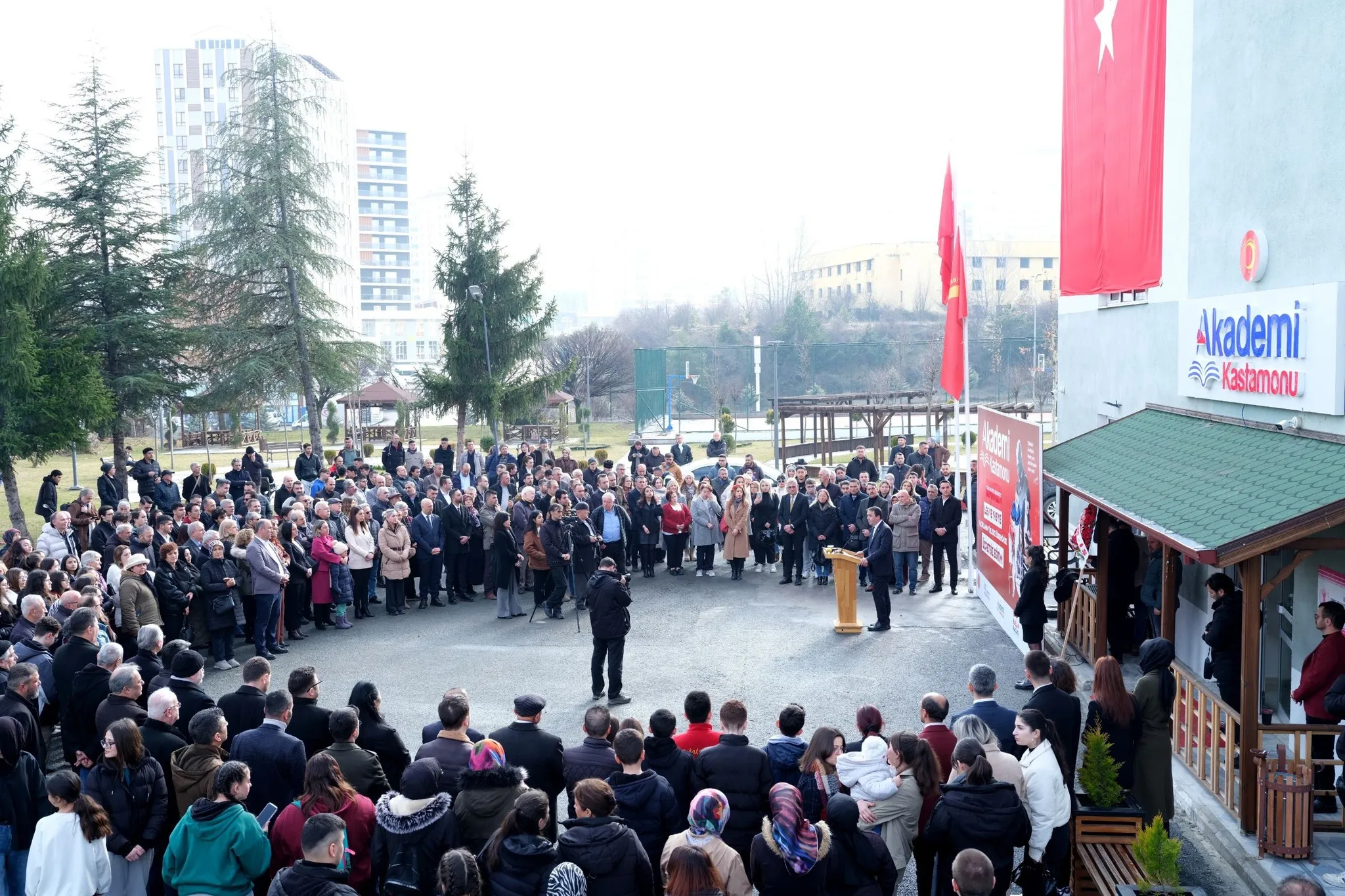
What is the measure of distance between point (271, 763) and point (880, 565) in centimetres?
902

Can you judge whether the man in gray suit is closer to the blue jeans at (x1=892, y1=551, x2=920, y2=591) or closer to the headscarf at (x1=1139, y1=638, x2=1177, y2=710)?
the blue jeans at (x1=892, y1=551, x2=920, y2=591)

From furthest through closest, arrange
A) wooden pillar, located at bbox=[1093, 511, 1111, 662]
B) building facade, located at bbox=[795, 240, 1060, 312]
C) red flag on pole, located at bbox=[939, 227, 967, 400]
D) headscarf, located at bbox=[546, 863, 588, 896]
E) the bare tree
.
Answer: building facade, located at bbox=[795, 240, 1060, 312] → the bare tree → red flag on pole, located at bbox=[939, 227, 967, 400] → wooden pillar, located at bbox=[1093, 511, 1111, 662] → headscarf, located at bbox=[546, 863, 588, 896]

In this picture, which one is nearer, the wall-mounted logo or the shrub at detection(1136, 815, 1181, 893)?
the shrub at detection(1136, 815, 1181, 893)

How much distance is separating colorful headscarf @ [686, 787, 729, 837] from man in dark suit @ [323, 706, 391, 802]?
6.79 ft

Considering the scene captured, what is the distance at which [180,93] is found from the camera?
117938 mm

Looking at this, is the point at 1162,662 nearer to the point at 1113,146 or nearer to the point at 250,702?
the point at 250,702

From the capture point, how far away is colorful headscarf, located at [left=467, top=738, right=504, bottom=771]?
5.77 metres

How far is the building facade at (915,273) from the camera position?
80188 mm

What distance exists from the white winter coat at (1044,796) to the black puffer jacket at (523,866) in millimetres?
2975

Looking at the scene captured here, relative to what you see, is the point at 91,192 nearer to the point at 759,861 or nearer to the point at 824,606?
the point at 824,606

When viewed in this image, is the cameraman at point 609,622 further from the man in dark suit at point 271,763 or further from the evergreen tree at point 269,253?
the evergreen tree at point 269,253

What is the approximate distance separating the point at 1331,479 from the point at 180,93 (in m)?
132

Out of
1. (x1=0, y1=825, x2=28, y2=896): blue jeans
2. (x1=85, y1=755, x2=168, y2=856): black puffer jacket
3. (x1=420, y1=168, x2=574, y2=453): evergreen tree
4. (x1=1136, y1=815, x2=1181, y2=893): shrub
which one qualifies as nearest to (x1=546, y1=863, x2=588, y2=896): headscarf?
(x1=85, y1=755, x2=168, y2=856): black puffer jacket

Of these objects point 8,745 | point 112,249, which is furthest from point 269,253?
point 8,745
